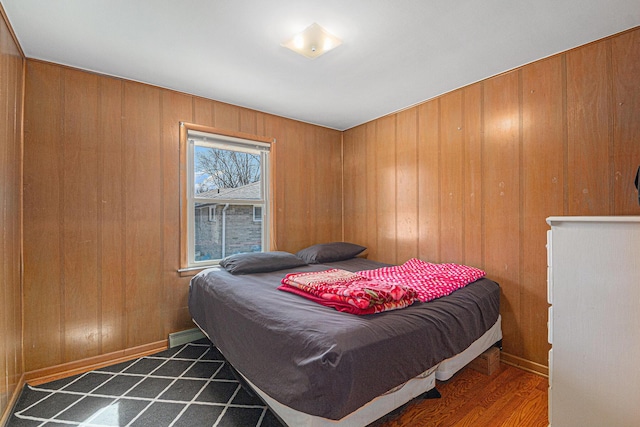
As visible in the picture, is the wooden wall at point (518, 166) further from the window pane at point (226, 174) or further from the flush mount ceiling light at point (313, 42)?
the window pane at point (226, 174)

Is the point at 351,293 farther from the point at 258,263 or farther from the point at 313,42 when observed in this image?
the point at 313,42

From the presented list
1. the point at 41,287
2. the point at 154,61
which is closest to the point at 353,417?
the point at 41,287

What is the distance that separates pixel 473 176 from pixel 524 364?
154cm

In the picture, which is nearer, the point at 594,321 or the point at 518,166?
the point at 594,321

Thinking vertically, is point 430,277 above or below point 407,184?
below

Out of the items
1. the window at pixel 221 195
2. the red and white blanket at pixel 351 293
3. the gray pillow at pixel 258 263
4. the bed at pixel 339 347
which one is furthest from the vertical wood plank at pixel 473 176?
the window at pixel 221 195

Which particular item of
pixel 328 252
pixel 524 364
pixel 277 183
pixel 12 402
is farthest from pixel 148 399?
pixel 524 364

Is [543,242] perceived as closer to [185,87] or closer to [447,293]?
[447,293]

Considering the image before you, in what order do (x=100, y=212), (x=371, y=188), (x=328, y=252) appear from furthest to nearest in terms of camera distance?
(x=371, y=188) → (x=328, y=252) → (x=100, y=212)

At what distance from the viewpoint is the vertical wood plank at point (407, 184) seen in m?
3.12

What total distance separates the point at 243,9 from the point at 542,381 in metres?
3.13

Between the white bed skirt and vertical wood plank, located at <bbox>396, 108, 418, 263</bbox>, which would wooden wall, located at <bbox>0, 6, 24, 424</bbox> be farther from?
vertical wood plank, located at <bbox>396, 108, 418, 263</bbox>

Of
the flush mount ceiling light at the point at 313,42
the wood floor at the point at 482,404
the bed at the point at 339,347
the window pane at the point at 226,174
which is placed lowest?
the wood floor at the point at 482,404

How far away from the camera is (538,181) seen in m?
2.25
